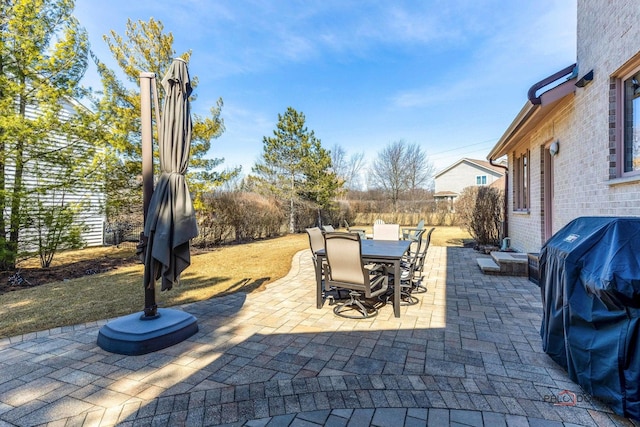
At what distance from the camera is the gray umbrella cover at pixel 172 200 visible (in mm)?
3115

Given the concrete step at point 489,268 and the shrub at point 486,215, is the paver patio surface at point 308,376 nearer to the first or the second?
the concrete step at point 489,268

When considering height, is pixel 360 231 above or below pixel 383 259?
above

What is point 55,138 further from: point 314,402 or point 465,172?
point 465,172

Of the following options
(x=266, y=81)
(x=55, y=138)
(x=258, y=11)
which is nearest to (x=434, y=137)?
(x=266, y=81)

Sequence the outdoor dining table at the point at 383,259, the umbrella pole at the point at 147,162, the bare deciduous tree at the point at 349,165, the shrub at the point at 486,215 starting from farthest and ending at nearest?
the bare deciduous tree at the point at 349,165 → the shrub at the point at 486,215 → the outdoor dining table at the point at 383,259 → the umbrella pole at the point at 147,162

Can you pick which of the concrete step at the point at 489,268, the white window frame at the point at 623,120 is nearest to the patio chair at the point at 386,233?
the concrete step at the point at 489,268

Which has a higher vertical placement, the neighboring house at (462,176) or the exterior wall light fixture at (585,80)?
the neighboring house at (462,176)

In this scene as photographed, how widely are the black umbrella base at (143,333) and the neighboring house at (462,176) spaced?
32.8 meters

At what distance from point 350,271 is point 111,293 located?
4.22m

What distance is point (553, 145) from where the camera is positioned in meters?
6.00

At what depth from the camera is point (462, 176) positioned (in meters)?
35.1

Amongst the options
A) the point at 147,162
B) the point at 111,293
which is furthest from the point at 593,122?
the point at 111,293

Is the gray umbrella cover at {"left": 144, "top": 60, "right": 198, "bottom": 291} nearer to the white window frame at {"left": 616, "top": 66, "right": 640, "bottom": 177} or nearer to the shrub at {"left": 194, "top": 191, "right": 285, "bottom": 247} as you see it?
the white window frame at {"left": 616, "top": 66, "right": 640, "bottom": 177}

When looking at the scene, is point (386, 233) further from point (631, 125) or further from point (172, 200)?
point (172, 200)
